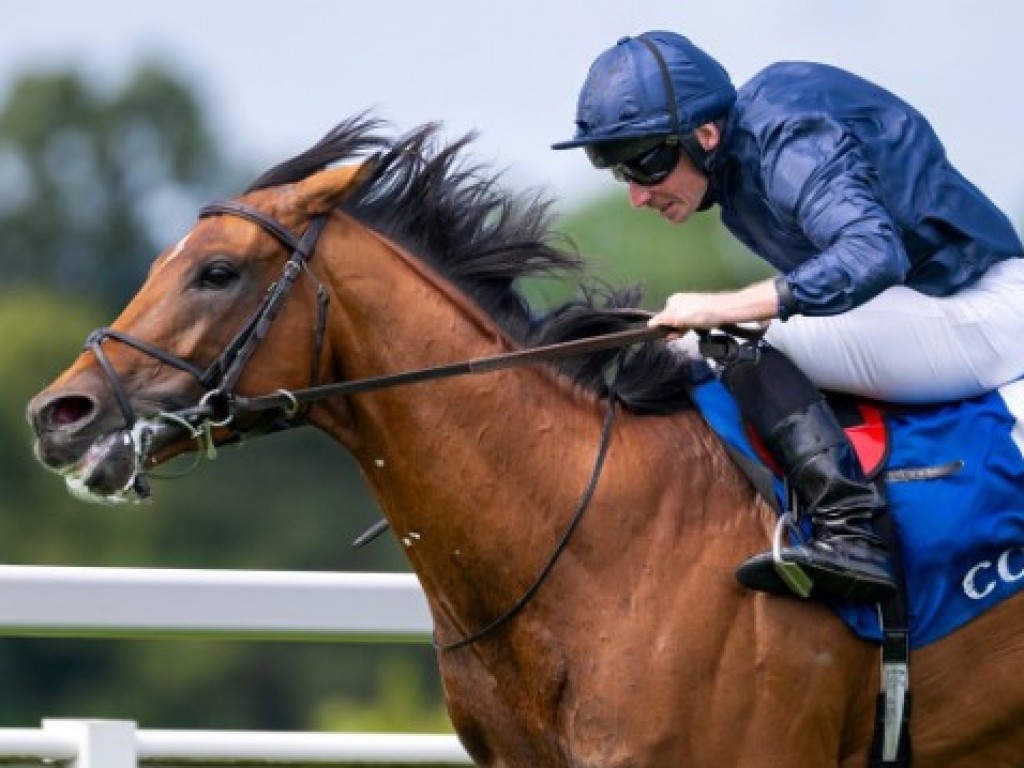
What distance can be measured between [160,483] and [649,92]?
4194 centimetres

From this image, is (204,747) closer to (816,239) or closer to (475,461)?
(475,461)

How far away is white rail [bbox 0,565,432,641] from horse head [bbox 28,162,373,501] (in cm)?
127

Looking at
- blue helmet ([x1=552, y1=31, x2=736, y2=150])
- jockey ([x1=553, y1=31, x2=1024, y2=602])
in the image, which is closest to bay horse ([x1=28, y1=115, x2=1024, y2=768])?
jockey ([x1=553, y1=31, x2=1024, y2=602])

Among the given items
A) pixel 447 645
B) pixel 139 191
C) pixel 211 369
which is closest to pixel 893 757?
pixel 447 645

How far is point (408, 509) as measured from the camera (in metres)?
6.39

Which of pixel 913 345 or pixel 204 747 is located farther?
pixel 204 747

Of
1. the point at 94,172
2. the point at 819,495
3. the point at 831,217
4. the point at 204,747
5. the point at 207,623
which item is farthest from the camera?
the point at 94,172

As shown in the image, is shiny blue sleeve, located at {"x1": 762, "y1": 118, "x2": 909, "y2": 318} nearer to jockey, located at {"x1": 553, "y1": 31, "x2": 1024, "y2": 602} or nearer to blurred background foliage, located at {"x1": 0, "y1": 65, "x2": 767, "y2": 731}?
jockey, located at {"x1": 553, "y1": 31, "x2": 1024, "y2": 602}

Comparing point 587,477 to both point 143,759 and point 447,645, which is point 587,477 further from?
point 143,759

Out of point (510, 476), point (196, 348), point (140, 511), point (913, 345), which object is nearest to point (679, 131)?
point (913, 345)

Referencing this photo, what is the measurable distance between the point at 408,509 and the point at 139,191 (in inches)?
2611

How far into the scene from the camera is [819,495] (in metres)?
6.21

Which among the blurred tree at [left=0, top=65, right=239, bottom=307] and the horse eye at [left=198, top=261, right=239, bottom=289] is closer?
the horse eye at [left=198, top=261, right=239, bottom=289]

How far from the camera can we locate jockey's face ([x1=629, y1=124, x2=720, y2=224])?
642 centimetres
